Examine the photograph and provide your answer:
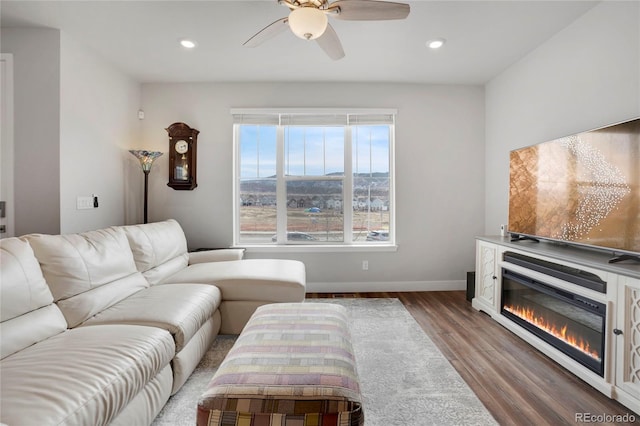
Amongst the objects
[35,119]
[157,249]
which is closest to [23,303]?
[157,249]

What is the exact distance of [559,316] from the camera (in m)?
2.13

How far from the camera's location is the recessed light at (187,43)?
2.69 metres

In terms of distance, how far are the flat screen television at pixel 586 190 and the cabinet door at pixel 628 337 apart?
12.1 inches

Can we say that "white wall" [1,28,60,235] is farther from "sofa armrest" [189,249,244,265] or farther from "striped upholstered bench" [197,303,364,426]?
"striped upholstered bench" [197,303,364,426]

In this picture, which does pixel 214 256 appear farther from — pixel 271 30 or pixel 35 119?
pixel 271 30

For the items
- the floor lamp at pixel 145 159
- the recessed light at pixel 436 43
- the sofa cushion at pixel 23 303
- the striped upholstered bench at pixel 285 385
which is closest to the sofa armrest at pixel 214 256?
the floor lamp at pixel 145 159

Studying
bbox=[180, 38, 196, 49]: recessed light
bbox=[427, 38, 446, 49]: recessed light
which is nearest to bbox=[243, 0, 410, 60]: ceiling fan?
bbox=[427, 38, 446, 49]: recessed light

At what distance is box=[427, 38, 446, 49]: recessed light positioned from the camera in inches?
105

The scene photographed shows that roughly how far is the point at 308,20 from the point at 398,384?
220 centimetres

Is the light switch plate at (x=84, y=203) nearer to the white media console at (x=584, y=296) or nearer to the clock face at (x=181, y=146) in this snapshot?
the clock face at (x=181, y=146)

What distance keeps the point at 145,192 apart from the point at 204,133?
3.25 feet

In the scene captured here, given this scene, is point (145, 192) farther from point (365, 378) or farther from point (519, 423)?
point (519, 423)

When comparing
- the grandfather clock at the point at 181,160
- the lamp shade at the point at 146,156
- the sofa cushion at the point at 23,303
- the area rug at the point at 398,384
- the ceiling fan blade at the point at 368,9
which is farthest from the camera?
the grandfather clock at the point at 181,160

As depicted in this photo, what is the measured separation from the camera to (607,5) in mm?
2154
